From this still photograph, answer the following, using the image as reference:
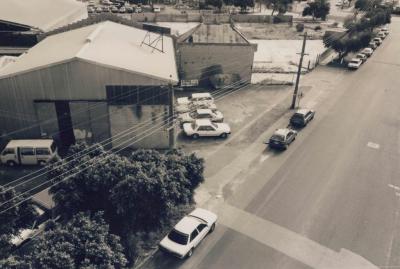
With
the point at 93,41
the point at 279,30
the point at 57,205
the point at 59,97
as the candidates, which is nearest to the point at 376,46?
the point at 279,30

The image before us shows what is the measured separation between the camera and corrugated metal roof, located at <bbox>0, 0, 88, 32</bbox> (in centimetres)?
4172

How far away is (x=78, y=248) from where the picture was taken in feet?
45.4

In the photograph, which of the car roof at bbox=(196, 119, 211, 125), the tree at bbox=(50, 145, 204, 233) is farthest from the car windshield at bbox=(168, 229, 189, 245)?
the car roof at bbox=(196, 119, 211, 125)

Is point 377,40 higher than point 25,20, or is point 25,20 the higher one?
point 25,20

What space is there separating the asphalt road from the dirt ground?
3372cm

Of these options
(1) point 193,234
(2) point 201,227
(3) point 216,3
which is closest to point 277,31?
(3) point 216,3

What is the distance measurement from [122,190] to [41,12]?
39.9 m

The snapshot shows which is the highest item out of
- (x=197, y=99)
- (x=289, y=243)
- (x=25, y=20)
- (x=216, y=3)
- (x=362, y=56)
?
(x=216, y=3)

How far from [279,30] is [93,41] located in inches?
1903

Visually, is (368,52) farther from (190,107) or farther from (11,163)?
(11,163)

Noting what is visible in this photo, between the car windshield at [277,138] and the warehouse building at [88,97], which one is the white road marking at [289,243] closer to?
the car windshield at [277,138]

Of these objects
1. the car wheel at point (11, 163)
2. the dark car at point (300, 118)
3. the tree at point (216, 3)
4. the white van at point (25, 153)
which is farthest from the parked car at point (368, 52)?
the car wheel at point (11, 163)

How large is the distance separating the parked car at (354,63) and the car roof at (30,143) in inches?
1547

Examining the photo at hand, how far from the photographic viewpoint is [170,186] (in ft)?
56.0
